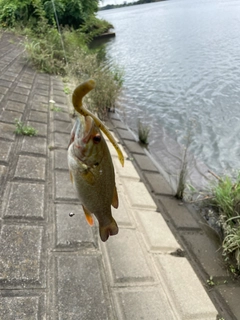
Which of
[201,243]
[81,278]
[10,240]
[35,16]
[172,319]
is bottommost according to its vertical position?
[201,243]

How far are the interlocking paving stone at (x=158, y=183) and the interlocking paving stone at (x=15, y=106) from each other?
2348 millimetres

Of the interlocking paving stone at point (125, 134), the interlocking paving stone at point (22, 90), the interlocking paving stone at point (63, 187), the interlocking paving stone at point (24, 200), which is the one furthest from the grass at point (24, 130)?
the interlocking paving stone at point (125, 134)

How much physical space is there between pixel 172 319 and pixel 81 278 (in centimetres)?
77

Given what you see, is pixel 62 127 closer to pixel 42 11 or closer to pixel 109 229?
pixel 109 229

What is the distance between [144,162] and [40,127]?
76.1 inches

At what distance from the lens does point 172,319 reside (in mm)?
2303

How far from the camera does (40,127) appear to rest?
4.57 metres

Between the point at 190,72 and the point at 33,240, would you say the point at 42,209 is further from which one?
the point at 190,72

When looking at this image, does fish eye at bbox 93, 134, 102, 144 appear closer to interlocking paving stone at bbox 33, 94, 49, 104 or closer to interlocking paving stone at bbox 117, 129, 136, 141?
interlocking paving stone at bbox 33, 94, 49, 104

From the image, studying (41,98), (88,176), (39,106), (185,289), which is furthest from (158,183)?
(88,176)

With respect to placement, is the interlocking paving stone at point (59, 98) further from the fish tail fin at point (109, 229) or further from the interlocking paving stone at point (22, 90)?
the fish tail fin at point (109, 229)

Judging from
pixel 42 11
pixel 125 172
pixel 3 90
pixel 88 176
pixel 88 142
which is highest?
pixel 42 11

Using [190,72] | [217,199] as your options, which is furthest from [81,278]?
[190,72]

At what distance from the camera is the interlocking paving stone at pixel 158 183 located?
452 cm
